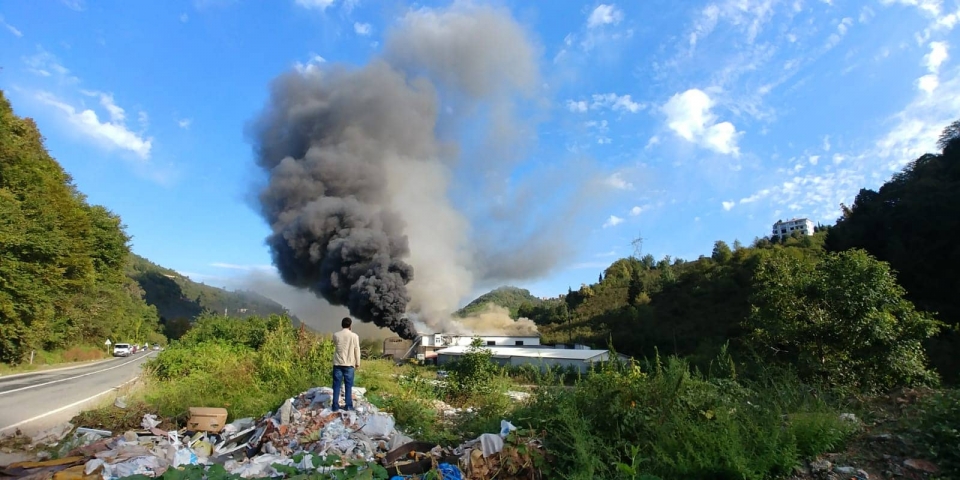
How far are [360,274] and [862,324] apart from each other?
21.8 metres

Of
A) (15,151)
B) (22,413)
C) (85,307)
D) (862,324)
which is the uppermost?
(15,151)

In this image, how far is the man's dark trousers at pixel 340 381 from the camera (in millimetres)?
6591

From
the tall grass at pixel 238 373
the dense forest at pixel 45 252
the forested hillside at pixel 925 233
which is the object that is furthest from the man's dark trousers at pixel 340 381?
the forested hillside at pixel 925 233

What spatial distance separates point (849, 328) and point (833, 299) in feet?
1.80

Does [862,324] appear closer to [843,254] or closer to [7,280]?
[843,254]

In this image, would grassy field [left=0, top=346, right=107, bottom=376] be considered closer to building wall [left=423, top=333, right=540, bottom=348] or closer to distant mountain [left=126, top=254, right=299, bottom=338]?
building wall [left=423, top=333, right=540, bottom=348]

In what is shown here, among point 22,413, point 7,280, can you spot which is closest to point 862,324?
point 22,413

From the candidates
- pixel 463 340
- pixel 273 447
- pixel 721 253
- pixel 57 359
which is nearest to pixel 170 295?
pixel 57 359

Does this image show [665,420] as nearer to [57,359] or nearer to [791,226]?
[57,359]

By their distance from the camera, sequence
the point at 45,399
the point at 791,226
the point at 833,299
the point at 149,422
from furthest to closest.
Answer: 1. the point at 791,226
2. the point at 45,399
3. the point at 833,299
4. the point at 149,422

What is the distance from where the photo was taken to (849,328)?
7887 millimetres

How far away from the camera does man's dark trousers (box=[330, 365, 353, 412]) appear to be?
21.6 ft

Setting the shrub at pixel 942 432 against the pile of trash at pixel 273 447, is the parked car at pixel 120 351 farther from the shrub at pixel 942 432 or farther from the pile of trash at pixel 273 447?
the shrub at pixel 942 432

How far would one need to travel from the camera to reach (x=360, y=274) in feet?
84.4
